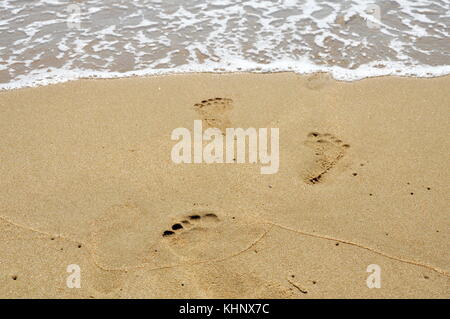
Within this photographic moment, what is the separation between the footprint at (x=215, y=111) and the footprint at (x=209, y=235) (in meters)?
1.06

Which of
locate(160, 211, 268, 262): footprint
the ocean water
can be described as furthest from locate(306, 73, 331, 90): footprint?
locate(160, 211, 268, 262): footprint

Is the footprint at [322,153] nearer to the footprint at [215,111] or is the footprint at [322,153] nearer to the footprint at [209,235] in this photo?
the footprint at [209,235]

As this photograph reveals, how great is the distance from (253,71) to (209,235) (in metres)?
2.42

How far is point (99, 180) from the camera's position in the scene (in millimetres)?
3367

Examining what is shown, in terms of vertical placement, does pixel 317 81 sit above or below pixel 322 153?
above

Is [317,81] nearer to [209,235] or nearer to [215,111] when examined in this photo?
[215,111]

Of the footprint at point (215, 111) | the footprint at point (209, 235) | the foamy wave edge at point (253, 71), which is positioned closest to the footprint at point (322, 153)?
the footprint at point (209, 235)

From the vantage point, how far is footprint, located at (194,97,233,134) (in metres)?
3.90

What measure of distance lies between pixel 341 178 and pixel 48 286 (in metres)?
2.25

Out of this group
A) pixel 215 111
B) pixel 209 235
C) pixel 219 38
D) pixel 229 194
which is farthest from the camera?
pixel 219 38

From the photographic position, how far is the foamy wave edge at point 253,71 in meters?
4.61

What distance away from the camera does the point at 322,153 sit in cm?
355

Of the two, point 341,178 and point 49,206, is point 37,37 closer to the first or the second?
point 49,206

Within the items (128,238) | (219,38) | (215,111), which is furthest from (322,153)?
(219,38)
